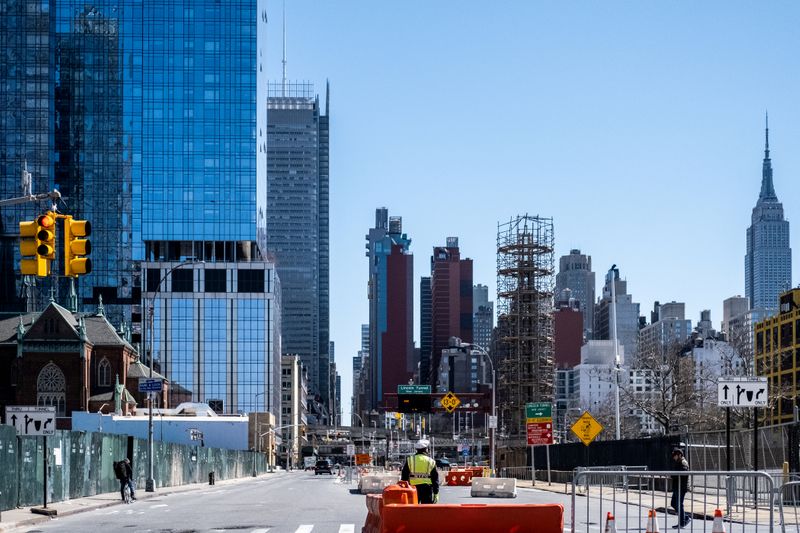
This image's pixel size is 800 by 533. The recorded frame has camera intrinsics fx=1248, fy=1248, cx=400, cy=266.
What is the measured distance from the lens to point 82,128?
16612 cm

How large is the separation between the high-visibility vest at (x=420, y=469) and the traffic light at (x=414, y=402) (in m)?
55.3

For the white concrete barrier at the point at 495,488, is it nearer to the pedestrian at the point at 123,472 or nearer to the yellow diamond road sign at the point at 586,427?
the yellow diamond road sign at the point at 586,427

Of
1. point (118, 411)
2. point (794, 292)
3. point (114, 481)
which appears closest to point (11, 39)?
point (118, 411)

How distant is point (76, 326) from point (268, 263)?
46.3 meters

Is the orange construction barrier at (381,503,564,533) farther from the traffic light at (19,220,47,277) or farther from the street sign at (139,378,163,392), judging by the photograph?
the street sign at (139,378,163,392)

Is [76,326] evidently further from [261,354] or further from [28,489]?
[28,489]

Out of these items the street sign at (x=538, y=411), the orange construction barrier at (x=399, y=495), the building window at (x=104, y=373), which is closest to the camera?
the orange construction barrier at (x=399, y=495)

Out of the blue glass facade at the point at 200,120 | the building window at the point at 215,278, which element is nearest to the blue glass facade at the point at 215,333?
the building window at the point at 215,278

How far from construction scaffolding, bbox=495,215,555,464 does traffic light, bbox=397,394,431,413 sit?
Answer: 55.4 m

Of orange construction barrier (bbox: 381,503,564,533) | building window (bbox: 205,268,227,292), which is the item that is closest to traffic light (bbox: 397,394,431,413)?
orange construction barrier (bbox: 381,503,564,533)

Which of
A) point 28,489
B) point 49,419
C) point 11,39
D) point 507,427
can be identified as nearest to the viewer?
point 49,419

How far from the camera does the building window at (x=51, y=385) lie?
121125mm

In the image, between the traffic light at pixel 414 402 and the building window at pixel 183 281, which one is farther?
the building window at pixel 183 281

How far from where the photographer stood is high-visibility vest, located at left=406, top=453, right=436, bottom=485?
21.7 meters
